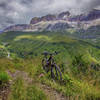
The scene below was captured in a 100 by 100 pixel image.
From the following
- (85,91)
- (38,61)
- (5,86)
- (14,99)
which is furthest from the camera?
(38,61)

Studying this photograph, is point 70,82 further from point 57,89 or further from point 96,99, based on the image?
point 96,99

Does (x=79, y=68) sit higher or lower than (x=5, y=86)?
higher

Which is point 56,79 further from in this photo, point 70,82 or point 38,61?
point 38,61

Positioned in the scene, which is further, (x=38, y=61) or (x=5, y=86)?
(x=38, y=61)

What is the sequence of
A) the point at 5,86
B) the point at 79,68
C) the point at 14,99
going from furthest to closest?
1. the point at 79,68
2. the point at 5,86
3. the point at 14,99

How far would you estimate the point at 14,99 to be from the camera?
10.5 ft

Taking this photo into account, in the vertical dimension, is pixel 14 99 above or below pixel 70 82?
above

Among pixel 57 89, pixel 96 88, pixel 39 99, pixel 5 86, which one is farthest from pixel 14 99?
pixel 96 88

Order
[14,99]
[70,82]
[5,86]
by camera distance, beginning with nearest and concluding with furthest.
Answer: [14,99] < [5,86] < [70,82]

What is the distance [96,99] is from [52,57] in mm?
3477

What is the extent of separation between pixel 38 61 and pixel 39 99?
5024mm

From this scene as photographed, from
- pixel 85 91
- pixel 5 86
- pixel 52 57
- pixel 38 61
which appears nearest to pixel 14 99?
pixel 5 86

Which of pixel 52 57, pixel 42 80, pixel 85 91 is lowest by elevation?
pixel 42 80

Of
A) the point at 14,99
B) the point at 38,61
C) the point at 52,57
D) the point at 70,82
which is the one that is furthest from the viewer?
the point at 38,61
